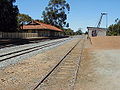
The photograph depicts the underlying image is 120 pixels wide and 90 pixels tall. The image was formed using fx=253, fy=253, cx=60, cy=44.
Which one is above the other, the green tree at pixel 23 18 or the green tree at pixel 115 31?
the green tree at pixel 23 18

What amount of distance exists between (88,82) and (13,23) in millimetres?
44870

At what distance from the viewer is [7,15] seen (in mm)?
49750

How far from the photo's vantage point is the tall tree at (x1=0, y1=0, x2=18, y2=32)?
4856 cm

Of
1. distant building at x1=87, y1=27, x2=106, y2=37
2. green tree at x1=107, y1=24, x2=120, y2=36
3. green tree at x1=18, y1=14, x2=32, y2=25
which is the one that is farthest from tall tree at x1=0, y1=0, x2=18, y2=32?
green tree at x1=107, y1=24, x2=120, y2=36

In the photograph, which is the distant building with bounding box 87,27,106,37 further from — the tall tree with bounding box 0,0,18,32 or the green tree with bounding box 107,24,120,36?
the green tree with bounding box 107,24,120,36

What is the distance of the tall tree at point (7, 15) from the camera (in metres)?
48.6

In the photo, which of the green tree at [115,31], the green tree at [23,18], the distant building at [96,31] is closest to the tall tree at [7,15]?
the distant building at [96,31]

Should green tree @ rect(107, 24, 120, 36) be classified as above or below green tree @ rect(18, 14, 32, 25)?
below

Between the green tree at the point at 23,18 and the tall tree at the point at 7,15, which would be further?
the green tree at the point at 23,18

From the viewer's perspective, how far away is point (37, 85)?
8086 mm

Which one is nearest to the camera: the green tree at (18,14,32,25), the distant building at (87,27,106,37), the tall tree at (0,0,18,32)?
the tall tree at (0,0,18,32)

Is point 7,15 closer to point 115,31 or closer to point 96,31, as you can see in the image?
point 96,31

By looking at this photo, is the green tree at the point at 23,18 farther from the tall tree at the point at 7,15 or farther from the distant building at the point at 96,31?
the tall tree at the point at 7,15

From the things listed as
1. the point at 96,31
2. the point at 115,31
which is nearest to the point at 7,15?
the point at 96,31
